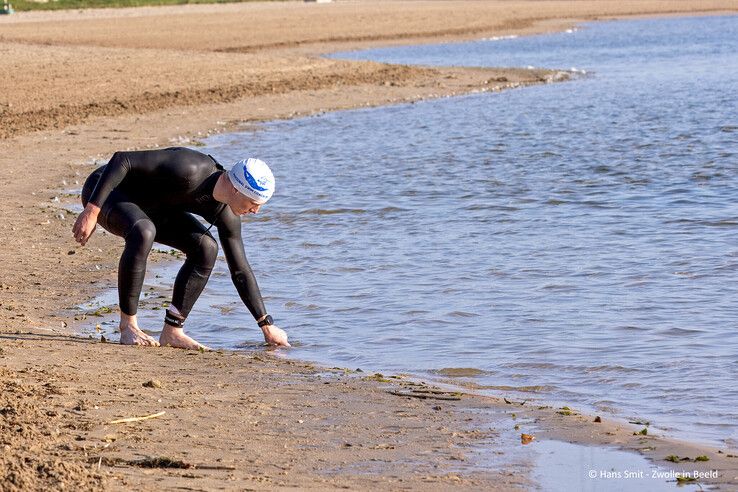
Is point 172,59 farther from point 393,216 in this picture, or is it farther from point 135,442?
point 135,442

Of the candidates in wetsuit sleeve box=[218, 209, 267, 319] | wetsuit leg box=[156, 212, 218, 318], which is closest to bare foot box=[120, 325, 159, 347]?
wetsuit leg box=[156, 212, 218, 318]

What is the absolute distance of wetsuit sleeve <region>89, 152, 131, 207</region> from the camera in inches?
256

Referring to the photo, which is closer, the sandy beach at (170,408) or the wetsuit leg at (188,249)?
the sandy beach at (170,408)

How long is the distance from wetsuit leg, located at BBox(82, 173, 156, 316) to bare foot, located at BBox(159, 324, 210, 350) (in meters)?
0.23

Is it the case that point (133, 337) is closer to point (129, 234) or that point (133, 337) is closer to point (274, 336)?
point (129, 234)

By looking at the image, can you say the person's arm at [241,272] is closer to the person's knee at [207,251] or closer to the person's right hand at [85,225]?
the person's knee at [207,251]

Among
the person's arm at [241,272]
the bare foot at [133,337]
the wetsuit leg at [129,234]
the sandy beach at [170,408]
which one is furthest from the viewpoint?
the person's arm at [241,272]

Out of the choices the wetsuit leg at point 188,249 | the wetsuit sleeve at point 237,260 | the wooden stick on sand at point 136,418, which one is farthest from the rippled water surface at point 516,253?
the wooden stick on sand at point 136,418

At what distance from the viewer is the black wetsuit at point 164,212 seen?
21.6 ft

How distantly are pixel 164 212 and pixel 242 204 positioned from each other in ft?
1.76

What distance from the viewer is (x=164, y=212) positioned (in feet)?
22.4

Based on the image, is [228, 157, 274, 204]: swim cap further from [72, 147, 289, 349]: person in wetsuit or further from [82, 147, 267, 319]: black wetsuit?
[82, 147, 267, 319]: black wetsuit

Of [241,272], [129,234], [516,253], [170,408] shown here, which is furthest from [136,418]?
[516,253]

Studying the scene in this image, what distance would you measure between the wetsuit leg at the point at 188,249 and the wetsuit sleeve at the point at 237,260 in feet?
0.32
